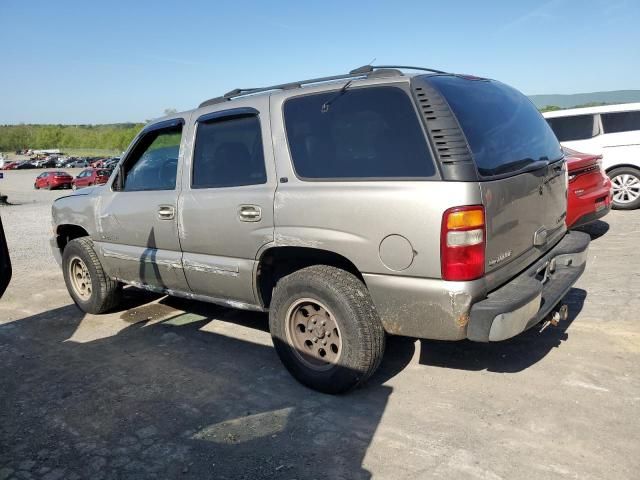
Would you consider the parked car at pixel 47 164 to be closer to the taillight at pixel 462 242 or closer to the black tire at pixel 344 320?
the black tire at pixel 344 320

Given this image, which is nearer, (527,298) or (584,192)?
(527,298)

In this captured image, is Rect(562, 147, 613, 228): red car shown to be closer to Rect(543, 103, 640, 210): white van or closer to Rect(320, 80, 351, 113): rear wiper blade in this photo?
Rect(543, 103, 640, 210): white van

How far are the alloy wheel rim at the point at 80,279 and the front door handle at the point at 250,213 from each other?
258 centimetres

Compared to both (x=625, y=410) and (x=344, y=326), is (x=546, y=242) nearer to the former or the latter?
(x=625, y=410)

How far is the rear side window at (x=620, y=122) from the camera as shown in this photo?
9094 millimetres

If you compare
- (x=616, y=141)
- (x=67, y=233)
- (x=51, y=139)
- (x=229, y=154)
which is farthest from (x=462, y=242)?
(x=51, y=139)

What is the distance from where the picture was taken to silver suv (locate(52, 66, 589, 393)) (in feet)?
9.35

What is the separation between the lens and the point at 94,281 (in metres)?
5.21

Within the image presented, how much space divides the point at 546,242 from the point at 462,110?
1238 mm

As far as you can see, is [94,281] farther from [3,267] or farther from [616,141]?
[616,141]

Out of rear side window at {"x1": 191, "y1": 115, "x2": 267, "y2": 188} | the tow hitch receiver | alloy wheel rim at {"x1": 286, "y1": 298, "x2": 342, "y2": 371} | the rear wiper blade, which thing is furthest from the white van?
alloy wheel rim at {"x1": 286, "y1": 298, "x2": 342, "y2": 371}

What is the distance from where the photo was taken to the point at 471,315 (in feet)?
9.30

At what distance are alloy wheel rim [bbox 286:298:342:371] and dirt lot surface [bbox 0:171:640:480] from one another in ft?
0.78

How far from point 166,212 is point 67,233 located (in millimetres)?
2175
